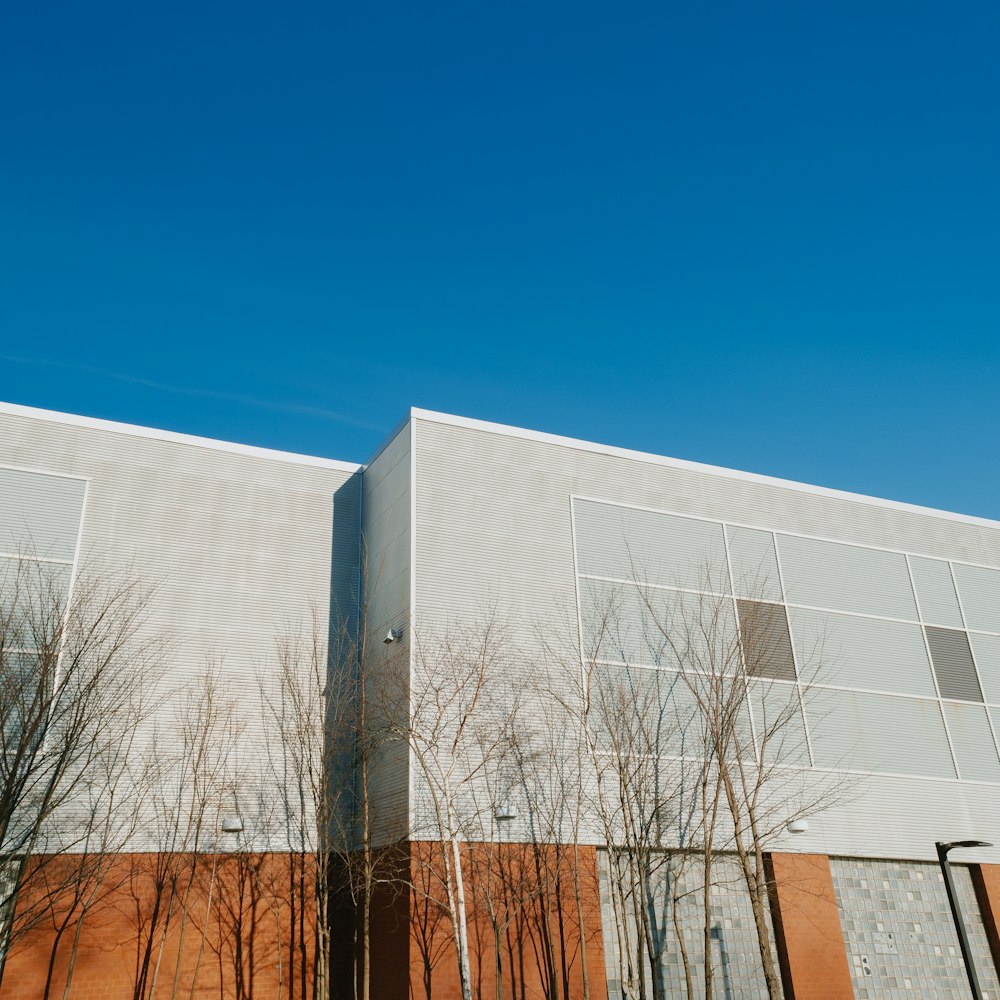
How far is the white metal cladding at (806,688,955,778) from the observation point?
1900 centimetres

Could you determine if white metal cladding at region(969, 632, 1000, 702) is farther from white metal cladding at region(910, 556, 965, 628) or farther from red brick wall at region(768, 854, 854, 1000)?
red brick wall at region(768, 854, 854, 1000)

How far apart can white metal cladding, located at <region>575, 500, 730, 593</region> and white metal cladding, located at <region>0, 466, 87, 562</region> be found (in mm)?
8879

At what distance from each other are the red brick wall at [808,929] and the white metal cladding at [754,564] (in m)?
4.99

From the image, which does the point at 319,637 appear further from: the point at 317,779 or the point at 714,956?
the point at 714,956

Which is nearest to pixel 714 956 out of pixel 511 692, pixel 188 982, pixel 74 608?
pixel 511 692

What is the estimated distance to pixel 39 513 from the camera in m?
17.0

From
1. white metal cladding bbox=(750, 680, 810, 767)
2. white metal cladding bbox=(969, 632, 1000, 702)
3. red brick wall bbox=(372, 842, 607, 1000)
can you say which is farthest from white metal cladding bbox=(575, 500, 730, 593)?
white metal cladding bbox=(969, 632, 1000, 702)

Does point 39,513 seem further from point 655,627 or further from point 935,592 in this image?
point 935,592

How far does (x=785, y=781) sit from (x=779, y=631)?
9.63ft

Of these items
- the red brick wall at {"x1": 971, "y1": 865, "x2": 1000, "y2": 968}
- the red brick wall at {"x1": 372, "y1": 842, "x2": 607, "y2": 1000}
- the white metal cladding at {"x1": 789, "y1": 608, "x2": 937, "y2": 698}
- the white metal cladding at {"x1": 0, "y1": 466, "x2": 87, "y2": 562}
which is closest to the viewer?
the red brick wall at {"x1": 372, "y1": 842, "x2": 607, "y2": 1000}

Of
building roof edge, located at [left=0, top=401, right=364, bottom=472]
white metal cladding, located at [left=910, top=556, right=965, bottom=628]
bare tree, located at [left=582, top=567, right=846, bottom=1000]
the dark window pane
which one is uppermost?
building roof edge, located at [left=0, top=401, right=364, bottom=472]

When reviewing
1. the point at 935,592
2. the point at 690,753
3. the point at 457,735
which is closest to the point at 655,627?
the point at 690,753

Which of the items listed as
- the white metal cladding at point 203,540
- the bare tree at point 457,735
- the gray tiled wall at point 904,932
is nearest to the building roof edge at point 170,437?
the white metal cladding at point 203,540

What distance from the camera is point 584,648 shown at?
17.9 meters
